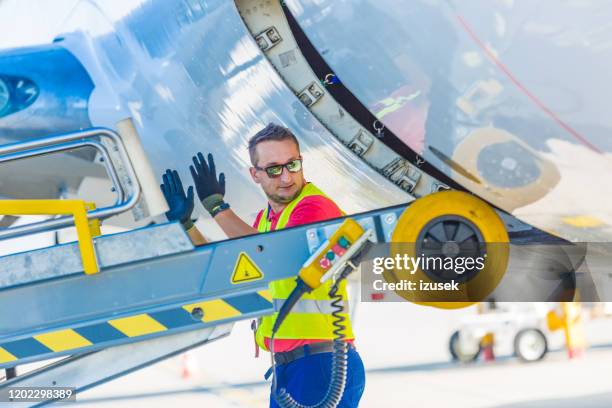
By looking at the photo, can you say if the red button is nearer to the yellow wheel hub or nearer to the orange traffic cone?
the yellow wheel hub

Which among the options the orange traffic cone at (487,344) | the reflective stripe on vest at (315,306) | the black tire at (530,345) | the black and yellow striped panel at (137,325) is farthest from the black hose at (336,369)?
the orange traffic cone at (487,344)

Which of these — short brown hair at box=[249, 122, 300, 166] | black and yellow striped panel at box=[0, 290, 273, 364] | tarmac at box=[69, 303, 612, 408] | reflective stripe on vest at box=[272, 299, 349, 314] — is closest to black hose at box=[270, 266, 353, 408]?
reflective stripe on vest at box=[272, 299, 349, 314]

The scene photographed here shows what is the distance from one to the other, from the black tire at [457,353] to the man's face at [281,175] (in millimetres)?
4605

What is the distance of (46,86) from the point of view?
10.2 feet

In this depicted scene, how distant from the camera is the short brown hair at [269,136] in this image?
2.64 metres

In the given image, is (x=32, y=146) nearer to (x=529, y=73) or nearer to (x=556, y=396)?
(x=529, y=73)

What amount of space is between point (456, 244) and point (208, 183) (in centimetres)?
83

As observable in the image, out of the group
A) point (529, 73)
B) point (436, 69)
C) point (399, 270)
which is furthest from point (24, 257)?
point (529, 73)

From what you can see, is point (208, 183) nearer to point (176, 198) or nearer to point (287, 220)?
point (176, 198)

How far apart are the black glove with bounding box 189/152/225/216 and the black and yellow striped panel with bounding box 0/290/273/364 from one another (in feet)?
1.05

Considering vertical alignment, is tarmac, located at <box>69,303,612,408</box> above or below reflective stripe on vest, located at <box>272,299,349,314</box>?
above

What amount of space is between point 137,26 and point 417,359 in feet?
16.1

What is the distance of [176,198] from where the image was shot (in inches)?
A: 110

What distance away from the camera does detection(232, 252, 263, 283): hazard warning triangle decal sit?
262 cm
